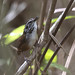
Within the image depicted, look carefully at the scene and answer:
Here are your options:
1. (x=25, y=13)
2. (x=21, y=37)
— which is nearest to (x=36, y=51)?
(x=21, y=37)

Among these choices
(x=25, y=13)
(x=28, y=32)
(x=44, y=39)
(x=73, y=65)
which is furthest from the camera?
(x=25, y=13)

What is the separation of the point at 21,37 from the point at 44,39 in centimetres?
35

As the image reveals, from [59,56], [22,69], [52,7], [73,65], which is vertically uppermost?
[52,7]

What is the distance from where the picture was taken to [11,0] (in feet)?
6.97

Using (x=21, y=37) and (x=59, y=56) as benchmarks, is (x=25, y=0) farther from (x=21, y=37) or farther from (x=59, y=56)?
(x=21, y=37)

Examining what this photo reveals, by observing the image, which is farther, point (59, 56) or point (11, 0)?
point (11, 0)

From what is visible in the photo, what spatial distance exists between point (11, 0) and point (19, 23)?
15.1 inches

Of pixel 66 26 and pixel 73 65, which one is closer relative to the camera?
pixel 66 26

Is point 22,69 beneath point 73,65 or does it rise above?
above

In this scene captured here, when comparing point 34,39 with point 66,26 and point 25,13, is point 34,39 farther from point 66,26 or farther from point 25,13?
point 25,13

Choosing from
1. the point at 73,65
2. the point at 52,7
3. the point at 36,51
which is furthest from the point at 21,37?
the point at 73,65

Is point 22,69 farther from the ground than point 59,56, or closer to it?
farther from the ground

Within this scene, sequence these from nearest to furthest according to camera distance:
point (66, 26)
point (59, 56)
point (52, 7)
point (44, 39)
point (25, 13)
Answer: point (52, 7)
point (44, 39)
point (66, 26)
point (59, 56)
point (25, 13)

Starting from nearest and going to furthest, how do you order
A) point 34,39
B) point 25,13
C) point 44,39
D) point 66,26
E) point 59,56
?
point 44,39 < point 34,39 < point 66,26 < point 59,56 < point 25,13
